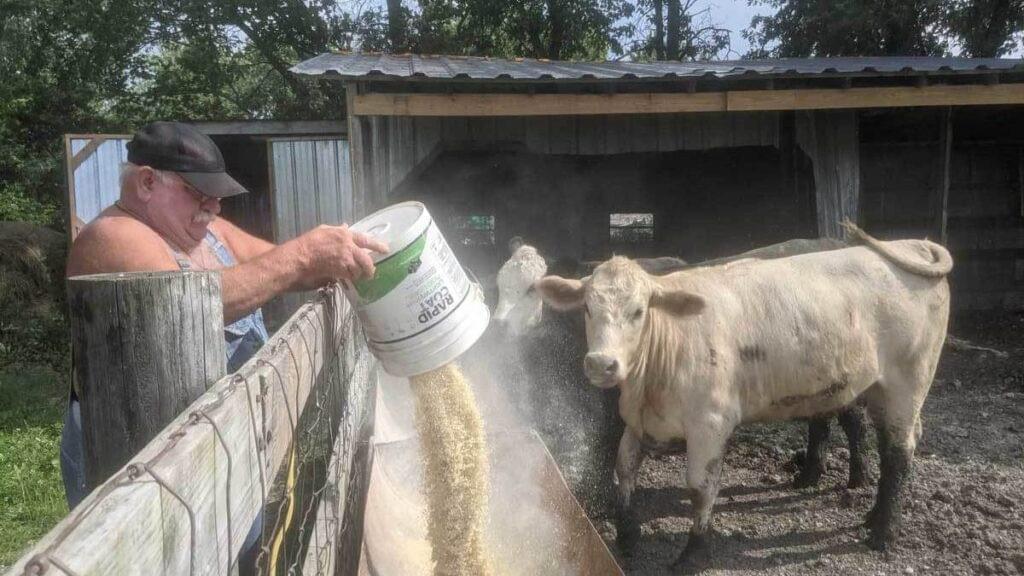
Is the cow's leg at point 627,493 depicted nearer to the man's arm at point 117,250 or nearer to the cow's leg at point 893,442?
the cow's leg at point 893,442

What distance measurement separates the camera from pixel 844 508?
458cm

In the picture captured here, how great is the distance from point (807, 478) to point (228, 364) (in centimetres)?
381

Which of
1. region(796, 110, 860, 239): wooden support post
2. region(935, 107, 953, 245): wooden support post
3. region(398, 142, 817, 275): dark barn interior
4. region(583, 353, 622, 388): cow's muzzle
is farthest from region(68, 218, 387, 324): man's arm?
region(398, 142, 817, 275): dark barn interior

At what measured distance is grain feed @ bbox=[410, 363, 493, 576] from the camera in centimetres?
255

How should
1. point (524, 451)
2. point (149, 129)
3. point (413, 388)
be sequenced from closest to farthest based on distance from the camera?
point (149, 129), point (413, 388), point (524, 451)

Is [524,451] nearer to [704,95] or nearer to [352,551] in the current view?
[352,551]

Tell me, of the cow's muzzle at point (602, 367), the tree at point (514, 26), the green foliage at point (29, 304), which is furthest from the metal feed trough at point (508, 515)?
the tree at point (514, 26)

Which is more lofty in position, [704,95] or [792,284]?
[704,95]

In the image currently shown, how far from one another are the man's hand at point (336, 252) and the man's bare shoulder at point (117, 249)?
0.40m

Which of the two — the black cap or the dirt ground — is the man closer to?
the black cap

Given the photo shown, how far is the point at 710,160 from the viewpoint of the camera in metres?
12.6

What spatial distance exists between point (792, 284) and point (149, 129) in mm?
3307

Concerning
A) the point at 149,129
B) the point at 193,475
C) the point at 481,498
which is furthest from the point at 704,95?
the point at 193,475

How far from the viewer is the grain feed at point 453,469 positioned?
255 centimetres
